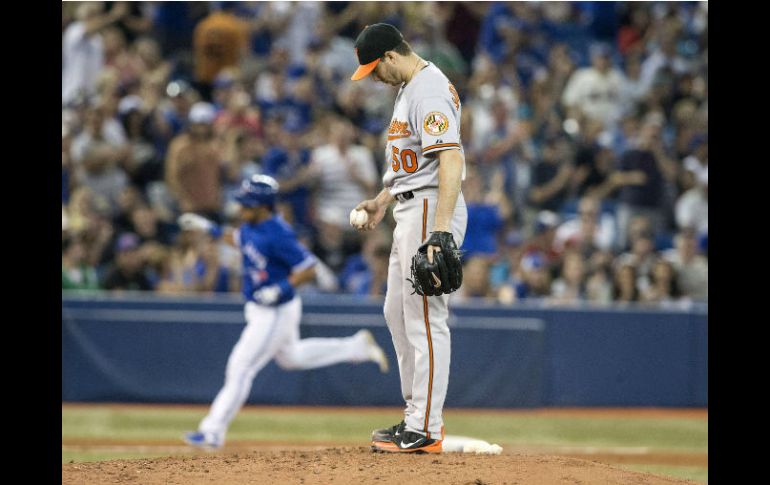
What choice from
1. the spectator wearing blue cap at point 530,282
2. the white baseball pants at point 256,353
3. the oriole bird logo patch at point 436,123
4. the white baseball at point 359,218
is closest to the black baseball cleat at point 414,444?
the white baseball at point 359,218

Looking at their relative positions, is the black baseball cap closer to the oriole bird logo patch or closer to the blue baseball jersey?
the oriole bird logo patch

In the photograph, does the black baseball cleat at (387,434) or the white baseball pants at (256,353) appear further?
the white baseball pants at (256,353)

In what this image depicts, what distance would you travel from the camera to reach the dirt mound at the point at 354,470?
16.2ft

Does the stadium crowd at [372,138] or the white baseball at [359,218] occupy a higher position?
the stadium crowd at [372,138]

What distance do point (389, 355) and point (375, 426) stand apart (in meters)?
1.46

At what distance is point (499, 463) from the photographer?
5.28 metres

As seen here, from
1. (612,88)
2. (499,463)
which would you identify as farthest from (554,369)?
(499,463)

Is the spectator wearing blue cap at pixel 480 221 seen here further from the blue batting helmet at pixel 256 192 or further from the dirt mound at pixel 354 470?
the dirt mound at pixel 354 470

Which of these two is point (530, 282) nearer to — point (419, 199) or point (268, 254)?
point (268, 254)

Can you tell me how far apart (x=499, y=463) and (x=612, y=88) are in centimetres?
1007

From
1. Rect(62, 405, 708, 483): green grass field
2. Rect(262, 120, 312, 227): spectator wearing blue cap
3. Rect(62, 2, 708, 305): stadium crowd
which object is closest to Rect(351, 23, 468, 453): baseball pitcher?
Rect(62, 405, 708, 483): green grass field

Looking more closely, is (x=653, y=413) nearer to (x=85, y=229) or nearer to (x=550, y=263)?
(x=550, y=263)

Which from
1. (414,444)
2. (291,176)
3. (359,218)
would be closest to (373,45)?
(359,218)

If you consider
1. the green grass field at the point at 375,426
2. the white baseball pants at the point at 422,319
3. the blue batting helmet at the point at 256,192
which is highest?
the blue batting helmet at the point at 256,192
